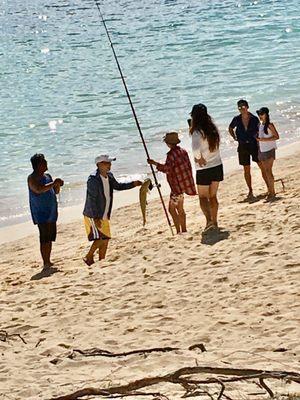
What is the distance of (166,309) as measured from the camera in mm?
7730

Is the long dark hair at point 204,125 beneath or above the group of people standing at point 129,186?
above

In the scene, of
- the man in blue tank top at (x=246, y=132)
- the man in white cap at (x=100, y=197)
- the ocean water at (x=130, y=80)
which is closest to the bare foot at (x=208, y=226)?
the man in white cap at (x=100, y=197)

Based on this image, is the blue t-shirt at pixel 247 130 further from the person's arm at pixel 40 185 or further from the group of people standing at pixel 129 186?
the person's arm at pixel 40 185

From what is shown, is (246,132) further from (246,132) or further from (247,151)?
(247,151)

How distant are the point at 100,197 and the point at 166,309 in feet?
7.45

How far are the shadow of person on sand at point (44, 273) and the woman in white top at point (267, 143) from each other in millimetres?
2775

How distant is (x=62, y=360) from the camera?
6789 mm

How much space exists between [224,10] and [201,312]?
1565 inches

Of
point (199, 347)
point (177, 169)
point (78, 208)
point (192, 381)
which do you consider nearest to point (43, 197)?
point (177, 169)

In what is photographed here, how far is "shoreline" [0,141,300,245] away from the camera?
1396cm

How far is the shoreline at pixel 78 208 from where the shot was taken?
13956 mm

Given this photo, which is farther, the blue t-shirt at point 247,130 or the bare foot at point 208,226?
the blue t-shirt at point 247,130

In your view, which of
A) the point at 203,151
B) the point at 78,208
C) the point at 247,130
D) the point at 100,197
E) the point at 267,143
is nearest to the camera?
the point at 203,151

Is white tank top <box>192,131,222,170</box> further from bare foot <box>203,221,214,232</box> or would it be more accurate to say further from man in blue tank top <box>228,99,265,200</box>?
man in blue tank top <box>228,99,265,200</box>
